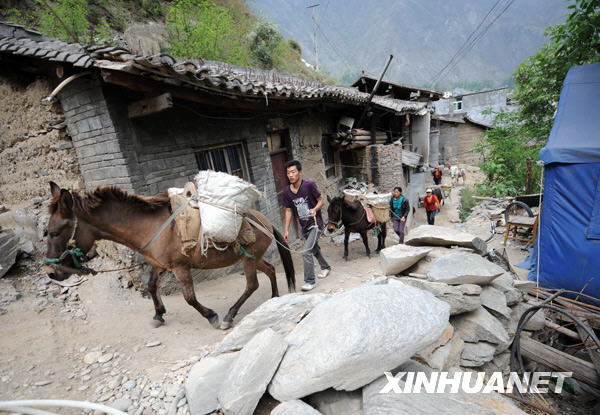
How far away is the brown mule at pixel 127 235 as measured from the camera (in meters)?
2.75

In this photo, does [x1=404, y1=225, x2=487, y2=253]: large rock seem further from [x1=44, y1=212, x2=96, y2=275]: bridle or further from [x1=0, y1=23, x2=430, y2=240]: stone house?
[x1=44, y1=212, x2=96, y2=275]: bridle

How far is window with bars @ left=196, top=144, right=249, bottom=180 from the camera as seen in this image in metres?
4.98

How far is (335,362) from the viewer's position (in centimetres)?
180

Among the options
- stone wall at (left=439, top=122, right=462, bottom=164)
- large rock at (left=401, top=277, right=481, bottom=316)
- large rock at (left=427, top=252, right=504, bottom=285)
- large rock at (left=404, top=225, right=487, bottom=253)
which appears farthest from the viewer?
stone wall at (left=439, top=122, right=462, bottom=164)

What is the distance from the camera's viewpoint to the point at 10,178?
404cm

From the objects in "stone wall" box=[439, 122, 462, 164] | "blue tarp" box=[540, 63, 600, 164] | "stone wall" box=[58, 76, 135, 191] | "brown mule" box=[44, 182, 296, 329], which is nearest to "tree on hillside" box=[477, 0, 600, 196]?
"blue tarp" box=[540, 63, 600, 164]

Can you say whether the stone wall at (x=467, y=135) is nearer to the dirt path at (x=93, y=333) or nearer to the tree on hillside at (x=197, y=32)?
the tree on hillside at (x=197, y=32)

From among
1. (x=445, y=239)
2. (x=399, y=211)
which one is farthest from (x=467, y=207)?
(x=445, y=239)

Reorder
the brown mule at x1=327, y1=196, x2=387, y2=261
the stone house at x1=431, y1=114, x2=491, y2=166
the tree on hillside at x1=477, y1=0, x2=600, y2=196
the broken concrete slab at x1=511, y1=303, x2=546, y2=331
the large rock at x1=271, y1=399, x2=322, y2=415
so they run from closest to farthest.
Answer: the large rock at x1=271, y1=399, x2=322, y2=415 → the broken concrete slab at x1=511, y1=303, x2=546, y2=331 → the tree on hillside at x1=477, y1=0, x2=600, y2=196 → the brown mule at x1=327, y1=196, x2=387, y2=261 → the stone house at x1=431, y1=114, x2=491, y2=166

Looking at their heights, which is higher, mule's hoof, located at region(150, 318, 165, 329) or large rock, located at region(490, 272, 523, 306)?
mule's hoof, located at region(150, 318, 165, 329)

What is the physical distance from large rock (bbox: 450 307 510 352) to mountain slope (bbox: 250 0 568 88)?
7869 cm

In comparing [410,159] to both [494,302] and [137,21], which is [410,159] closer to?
[494,302]

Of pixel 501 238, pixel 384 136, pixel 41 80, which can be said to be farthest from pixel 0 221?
pixel 384 136

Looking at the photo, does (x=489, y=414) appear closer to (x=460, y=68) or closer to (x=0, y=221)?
(x=0, y=221)
